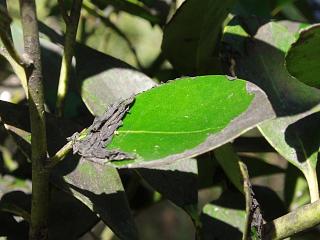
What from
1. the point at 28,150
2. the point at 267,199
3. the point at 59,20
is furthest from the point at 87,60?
the point at 59,20

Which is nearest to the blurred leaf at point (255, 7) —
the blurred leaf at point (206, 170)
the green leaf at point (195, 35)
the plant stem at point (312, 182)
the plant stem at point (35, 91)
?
the green leaf at point (195, 35)

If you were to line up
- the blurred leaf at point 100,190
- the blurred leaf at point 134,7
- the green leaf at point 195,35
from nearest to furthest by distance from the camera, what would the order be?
the blurred leaf at point 100,190, the green leaf at point 195,35, the blurred leaf at point 134,7

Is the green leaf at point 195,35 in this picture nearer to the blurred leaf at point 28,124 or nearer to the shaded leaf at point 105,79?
the shaded leaf at point 105,79

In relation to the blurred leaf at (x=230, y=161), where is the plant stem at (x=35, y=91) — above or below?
above

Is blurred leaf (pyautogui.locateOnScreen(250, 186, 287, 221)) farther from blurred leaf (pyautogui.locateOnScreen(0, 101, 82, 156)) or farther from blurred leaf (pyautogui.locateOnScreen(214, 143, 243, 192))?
blurred leaf (pyautogui.locateOnScreen(0, 101, 82, 156))

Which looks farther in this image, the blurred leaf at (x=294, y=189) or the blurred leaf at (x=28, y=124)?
the blurred leaf at (x=294, y=189)

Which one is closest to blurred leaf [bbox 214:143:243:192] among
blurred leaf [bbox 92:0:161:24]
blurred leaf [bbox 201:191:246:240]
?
blurred leaf [bbox 201:191:246:240]

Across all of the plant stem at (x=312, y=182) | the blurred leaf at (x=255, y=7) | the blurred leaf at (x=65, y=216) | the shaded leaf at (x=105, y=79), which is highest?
the shaded leaf at (x=105, y=79)

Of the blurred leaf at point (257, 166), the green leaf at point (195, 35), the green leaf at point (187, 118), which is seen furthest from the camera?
the blurred leaf at point (257, 166)
